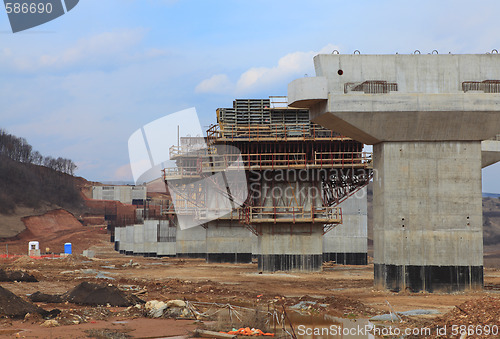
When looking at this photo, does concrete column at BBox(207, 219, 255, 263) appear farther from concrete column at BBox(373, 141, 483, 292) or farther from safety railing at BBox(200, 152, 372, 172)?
concrete column at BBox(373, 141, 483, 292)

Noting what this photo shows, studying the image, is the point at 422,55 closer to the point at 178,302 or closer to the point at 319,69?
the point at 319,69

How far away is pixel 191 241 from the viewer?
239 feet

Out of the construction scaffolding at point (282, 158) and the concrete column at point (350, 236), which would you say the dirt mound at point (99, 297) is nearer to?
the construction scaffolding at point (282, 158)

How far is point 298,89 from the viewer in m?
27.7

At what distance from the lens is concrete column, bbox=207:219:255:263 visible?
60875 millimetres

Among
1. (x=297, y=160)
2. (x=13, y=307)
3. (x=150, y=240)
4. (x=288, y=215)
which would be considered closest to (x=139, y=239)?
(x=150, y=240)

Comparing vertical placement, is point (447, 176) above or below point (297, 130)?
below

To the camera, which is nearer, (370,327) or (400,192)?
(370,327)

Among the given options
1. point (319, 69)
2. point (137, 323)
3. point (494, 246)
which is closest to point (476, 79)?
point (319, 69)

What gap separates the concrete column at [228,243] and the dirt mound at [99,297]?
36.6m

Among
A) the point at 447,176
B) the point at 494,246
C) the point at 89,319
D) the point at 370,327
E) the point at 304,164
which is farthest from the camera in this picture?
the point at 494,246

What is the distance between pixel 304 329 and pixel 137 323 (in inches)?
203

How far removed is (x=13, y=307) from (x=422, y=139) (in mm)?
17726

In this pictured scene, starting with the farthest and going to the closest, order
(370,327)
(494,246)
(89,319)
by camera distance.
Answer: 1. (494,246)
2. (89,319)
3. (370,327)
